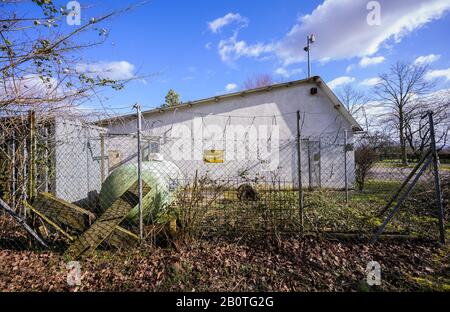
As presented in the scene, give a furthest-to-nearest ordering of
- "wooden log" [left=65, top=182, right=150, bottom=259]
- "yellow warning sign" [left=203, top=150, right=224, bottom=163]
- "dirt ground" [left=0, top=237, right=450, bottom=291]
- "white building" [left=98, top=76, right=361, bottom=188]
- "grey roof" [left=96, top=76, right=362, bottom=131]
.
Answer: "yellow warning sign" [left=203, top=150, right=224, bottom=163]
"white building" [left=98, top=76, right=361, bottom=188]
"grey roof" [left=96, top=76, right=362, bottom=131]
"wooden log" [left=65, top=182, right=150, bottom=259]
"dirt ground" [left=0, top=237, right=450, bottom=291]

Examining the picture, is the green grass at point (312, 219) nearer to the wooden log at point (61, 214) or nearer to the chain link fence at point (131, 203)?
the chain link fence at point (131, 203)

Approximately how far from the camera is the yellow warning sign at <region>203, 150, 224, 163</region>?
1137 cm

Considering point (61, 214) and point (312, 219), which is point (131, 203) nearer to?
point (61, 214)

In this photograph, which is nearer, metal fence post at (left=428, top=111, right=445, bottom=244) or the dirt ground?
the dirt ground

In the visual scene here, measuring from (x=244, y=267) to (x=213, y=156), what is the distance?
27.3 ft

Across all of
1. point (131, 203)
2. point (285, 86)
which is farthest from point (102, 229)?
point (285, 86)

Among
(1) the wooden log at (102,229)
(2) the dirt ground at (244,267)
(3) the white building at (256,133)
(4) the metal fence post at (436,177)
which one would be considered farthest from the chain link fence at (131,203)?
(3) the white building at (256,133)

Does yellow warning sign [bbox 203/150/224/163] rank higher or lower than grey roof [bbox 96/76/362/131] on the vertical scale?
lower

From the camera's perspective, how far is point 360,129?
11.2 meters

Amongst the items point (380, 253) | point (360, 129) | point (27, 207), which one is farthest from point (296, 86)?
point (27, 207)

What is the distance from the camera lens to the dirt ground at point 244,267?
9.61 feet

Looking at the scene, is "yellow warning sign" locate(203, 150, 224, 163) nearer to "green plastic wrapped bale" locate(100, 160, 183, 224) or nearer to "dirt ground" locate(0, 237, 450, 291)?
"green plastic wrapped bale" locate(100, 160, 183, 224)

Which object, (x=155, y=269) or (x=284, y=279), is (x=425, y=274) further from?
(x=155, y=269)

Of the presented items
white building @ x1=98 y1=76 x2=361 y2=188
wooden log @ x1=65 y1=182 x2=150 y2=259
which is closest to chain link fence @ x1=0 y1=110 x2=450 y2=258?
wooden log @ x1=65 y1=182 x2=150 y2=259
